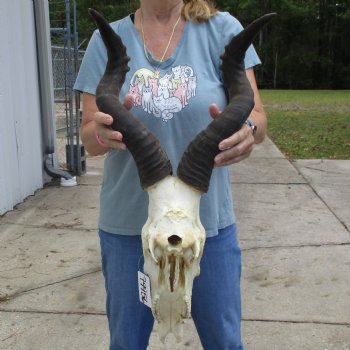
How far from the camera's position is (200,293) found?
2193mm

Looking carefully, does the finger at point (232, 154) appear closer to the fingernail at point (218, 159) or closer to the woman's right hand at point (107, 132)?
the fingernail at point (218, 159)

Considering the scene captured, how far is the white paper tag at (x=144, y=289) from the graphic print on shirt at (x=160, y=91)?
1.99 feet

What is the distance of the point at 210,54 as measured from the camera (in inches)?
81.6

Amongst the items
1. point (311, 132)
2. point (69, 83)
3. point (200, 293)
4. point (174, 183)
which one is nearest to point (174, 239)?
point (174, 183)

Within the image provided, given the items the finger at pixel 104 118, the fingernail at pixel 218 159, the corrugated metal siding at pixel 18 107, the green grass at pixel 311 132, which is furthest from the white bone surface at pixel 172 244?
the green grass at pixel 311 132

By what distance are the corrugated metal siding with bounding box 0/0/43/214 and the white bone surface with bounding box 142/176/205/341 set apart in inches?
192

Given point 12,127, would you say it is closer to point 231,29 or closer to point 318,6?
point 231,29

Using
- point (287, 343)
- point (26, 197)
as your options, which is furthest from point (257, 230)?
point (26, 197)

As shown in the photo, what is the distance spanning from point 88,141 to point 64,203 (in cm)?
483

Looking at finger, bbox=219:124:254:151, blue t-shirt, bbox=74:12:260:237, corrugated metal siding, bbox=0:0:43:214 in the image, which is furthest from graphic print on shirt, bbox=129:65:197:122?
corrugated metal siding, bbox=0:0:43:214

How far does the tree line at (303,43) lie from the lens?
47.7 meters

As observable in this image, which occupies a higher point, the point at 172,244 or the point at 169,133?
the point at 169,133

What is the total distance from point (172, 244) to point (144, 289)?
0.49m

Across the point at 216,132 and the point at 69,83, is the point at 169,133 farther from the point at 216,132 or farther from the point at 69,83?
the point at 69,83
